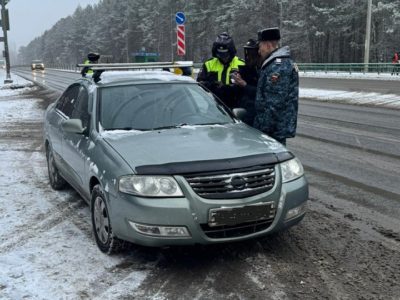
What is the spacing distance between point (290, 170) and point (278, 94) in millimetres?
1181

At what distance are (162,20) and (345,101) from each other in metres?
70.9

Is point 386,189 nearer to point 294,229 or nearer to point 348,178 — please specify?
point 348,178

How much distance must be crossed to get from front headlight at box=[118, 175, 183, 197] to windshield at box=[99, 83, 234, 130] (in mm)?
1035

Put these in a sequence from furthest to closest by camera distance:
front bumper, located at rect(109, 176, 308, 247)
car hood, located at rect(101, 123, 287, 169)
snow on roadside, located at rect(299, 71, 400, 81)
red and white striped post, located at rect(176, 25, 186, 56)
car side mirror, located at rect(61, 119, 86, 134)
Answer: snow on roadside, located at rect(299, 71, 400, 81) < red and white striped post, located at rect(176, 25, 186, 56) < car side mirror, located at rect(61, 119, 86, 134) < car hood, located at rect(101, 123, 287, 169) < front bumper, located at rect(109, 176, 308, 247)

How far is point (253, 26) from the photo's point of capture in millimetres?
61062

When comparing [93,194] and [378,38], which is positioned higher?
[378,38]

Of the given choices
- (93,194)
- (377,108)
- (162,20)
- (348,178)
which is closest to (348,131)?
(348,178)

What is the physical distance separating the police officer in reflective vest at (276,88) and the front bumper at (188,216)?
4.22 feet

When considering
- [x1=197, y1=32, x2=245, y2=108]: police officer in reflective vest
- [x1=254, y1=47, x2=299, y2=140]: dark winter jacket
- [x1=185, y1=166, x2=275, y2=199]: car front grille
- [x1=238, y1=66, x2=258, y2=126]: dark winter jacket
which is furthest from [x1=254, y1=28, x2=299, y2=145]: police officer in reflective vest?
[x1=185, y1=166, x2=275, y2=199]: car front grille

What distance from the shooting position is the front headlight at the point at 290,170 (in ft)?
12.9

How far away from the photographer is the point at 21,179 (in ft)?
22.0

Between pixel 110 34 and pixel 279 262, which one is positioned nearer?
pixel 279 262

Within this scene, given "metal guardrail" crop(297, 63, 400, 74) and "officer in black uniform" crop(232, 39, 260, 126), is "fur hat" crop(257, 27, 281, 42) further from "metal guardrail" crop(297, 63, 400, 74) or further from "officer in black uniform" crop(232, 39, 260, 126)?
"metal guardrail" crop(297, 63, 400, 74)

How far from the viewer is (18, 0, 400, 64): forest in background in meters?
50.0
